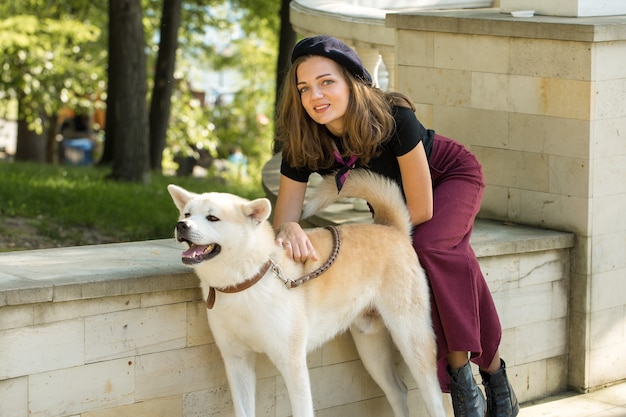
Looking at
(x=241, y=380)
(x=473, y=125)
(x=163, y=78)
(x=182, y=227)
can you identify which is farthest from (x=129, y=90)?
(x=182, y=227)

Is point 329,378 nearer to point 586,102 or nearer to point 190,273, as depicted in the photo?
point 190,273

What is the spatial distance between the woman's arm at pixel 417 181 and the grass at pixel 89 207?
4.62 meters

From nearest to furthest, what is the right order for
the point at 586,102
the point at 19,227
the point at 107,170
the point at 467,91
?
1. the point at 586,102
2. the point at 467,91
3. the point at 19,227
4. the point at 107,170

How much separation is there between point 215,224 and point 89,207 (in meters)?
5.89

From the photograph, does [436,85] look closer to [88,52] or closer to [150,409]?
[150,409]

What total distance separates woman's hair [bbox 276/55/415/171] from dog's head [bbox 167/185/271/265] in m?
0.76

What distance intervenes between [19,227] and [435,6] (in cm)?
403

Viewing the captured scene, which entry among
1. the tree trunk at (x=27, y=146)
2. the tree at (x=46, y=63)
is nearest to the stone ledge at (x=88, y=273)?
the tree at (x=46, y=63)

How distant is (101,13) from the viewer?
2111 centimetres

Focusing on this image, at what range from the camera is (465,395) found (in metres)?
4.75

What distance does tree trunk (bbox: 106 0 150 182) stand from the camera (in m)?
12.2

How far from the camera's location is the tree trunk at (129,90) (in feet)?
39.9

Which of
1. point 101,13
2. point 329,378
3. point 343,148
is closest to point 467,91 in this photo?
point 343,148

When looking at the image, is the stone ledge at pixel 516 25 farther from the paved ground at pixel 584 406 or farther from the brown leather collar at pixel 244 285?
the brown leather collar at pixel 244 285
